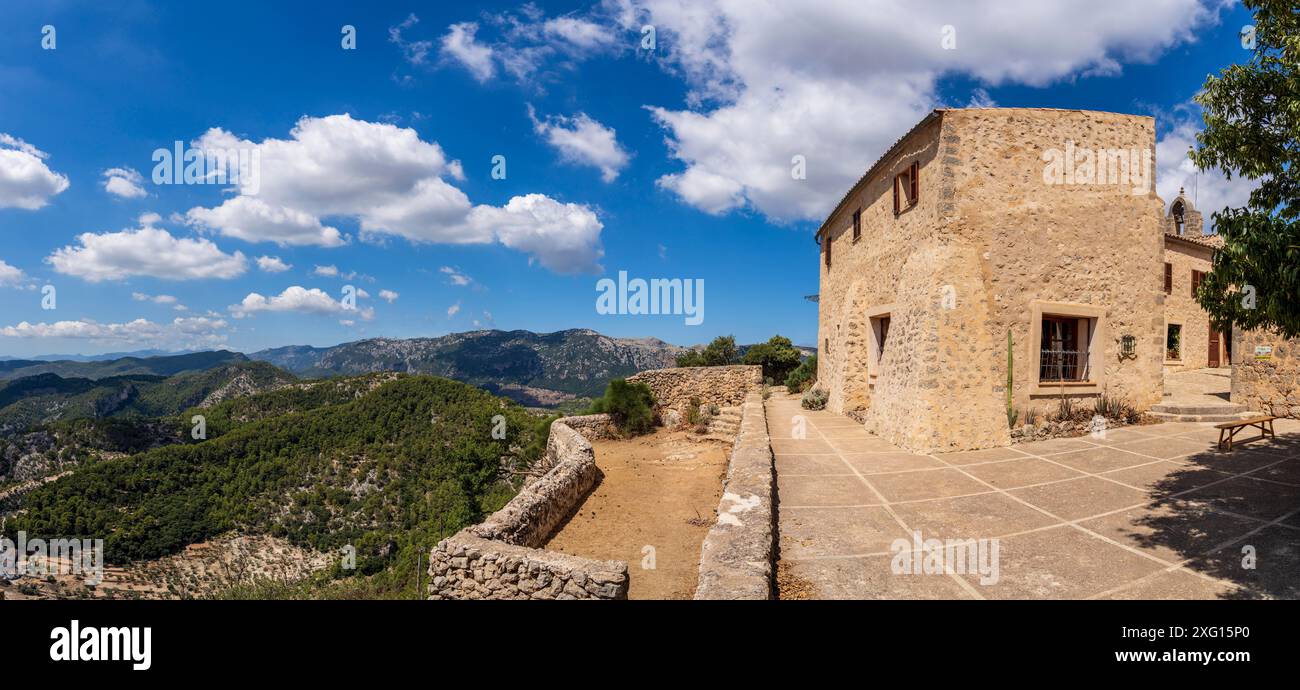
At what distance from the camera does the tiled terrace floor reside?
3.64 m

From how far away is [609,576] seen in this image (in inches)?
171

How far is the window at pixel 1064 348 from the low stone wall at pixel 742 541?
6.38 meters

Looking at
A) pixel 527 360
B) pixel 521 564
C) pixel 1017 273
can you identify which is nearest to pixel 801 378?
pixel 1017 273

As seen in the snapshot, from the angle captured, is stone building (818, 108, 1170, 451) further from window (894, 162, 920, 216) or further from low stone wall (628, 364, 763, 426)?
low stone wall (628, 364, 763, 426)

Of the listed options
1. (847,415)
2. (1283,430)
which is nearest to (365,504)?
(847,415)

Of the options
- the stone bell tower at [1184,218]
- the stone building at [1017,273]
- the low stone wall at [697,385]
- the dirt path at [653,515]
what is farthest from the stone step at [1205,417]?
the stone bell tower at [1184,218]

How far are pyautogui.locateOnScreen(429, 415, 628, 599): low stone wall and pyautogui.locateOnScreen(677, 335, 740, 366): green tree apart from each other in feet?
81.1

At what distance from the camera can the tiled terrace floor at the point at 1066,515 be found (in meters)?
3.64

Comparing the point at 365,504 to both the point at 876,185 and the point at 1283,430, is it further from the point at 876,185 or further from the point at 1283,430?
the point at 1283,430

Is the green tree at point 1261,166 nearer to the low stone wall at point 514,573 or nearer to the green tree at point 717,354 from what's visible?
the low stone wall at point 514,573

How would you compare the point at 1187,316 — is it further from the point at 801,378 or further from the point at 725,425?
the point at 725,425

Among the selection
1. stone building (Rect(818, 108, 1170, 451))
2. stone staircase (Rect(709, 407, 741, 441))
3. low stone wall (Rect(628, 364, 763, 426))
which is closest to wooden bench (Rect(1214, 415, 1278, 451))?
stone building (Rect(818, 108, 1170, 451))

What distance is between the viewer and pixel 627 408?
14344 millimetres
